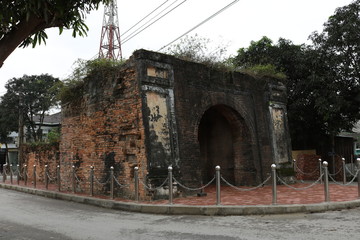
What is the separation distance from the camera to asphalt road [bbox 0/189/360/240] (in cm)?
579

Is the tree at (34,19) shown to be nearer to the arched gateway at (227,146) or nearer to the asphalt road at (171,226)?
the asphalt road at (171,226)

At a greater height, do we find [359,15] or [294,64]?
[359,15]

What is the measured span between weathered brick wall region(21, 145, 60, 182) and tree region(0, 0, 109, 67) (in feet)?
40.5

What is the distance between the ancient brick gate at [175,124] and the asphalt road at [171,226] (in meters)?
2.20

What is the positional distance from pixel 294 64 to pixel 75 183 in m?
12.2

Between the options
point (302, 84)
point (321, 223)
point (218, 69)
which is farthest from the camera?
point (302, 84)

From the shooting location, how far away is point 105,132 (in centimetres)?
1113

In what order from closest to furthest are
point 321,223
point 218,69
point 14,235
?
point 14,235 → point 321,223 → point 218,69

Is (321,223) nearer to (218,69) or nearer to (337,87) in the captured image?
(218,69)

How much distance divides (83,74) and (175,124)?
4.12m

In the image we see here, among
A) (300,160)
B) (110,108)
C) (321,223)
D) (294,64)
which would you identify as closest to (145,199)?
(110,108)

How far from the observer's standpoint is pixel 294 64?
17.9m

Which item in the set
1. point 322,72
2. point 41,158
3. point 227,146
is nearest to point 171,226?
point 227,146

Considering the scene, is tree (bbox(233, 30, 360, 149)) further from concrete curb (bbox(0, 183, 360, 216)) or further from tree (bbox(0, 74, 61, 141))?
tree (bbox(0, 74, 61, 141))
